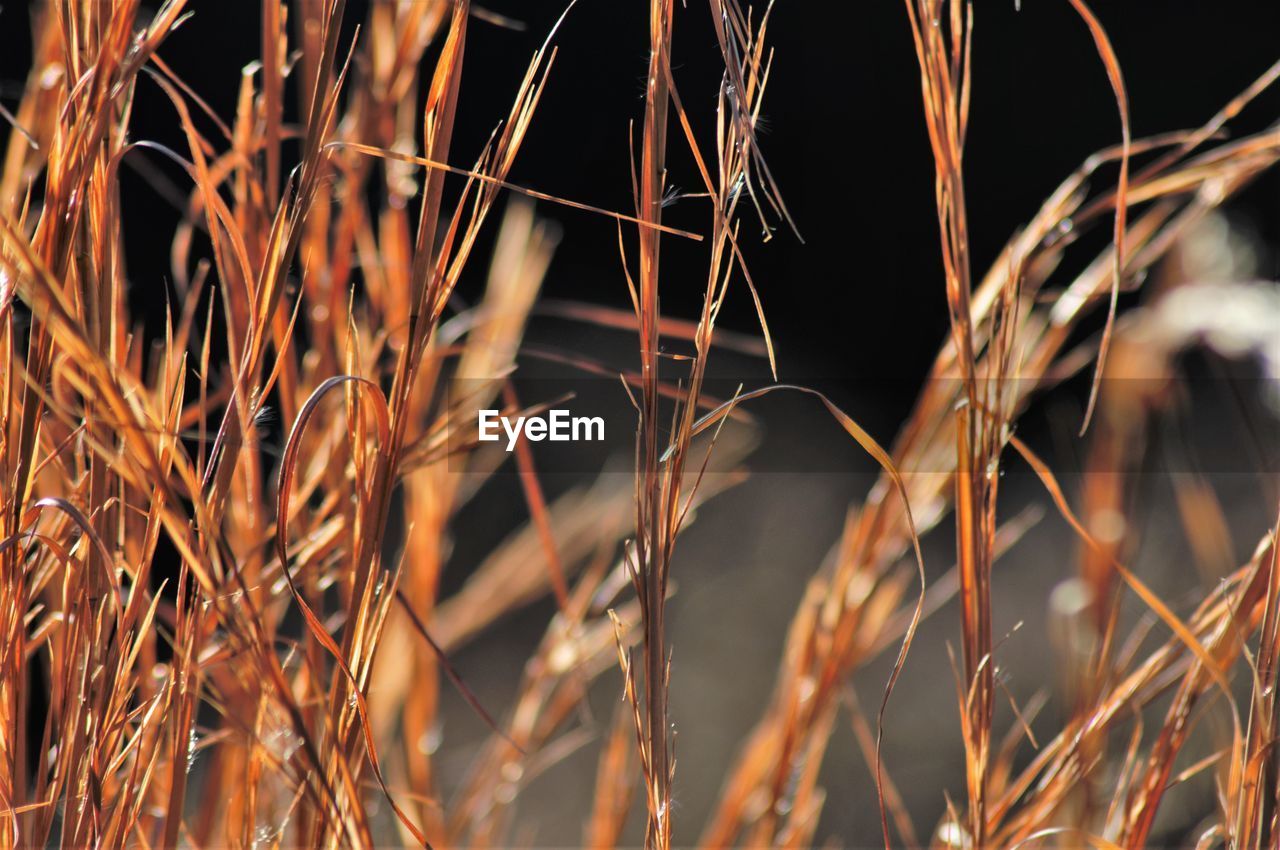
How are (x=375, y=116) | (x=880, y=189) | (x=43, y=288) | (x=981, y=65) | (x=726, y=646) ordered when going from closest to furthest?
(x=43, y=288)
(x=375, y=116)
(x=726, y=646)
(x=981, y=65)
(x=880, y=189)

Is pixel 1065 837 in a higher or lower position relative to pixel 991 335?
lower

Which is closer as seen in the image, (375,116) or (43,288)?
(43,288)

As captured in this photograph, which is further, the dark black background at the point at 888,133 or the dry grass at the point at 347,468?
the dark black background at the point at 888,133

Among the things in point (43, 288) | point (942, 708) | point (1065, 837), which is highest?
point (43, 288)

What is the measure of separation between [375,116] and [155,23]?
0.46 ft

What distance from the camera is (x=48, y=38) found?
1.32ft

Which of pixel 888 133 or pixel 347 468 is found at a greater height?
pixel 888 133

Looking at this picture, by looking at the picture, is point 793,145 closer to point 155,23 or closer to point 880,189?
point 880,189

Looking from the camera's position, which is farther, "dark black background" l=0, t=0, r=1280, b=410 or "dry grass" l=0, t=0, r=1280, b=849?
"dark black background" l=0, t=0, r=1280, b=410

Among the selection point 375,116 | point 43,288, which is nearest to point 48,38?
point 375,116

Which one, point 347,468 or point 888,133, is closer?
point 347,468

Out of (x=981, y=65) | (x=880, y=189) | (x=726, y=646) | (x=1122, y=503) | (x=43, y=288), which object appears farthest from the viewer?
(x=880, y=189)

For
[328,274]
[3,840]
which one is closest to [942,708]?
[328,274]

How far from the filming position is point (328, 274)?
0.46 m
